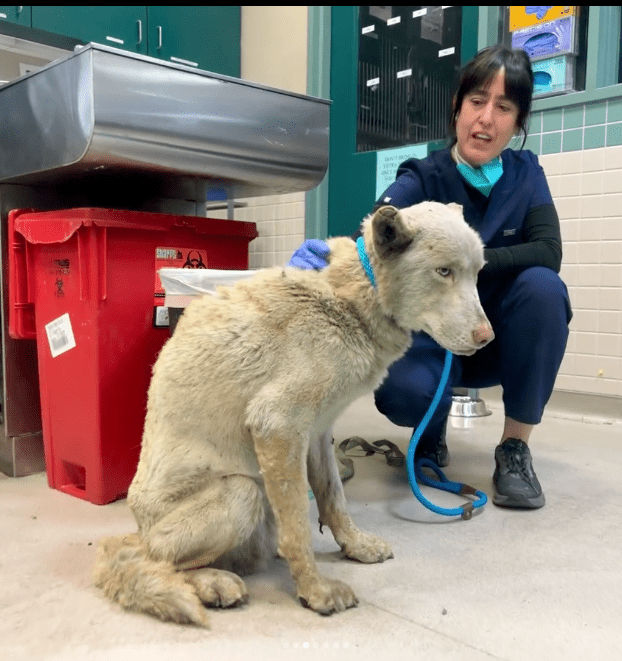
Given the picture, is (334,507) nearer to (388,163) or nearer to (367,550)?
(367,550)

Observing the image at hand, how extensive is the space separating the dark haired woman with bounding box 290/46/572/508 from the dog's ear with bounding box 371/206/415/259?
1.98 feet

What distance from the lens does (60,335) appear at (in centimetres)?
A: 163

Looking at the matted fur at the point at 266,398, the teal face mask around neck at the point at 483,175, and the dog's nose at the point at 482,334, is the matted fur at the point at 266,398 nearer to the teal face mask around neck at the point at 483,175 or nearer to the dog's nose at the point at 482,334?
the dog's nose at the point at 482,334

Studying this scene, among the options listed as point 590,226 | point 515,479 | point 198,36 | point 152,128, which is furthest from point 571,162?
point 198,36

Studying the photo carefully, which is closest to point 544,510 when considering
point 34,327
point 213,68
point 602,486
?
point 602,486

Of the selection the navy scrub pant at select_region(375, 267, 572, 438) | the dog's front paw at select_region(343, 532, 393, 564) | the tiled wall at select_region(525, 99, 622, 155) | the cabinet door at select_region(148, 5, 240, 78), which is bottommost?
the dog's front paw at select_region(343, 532, 393, 564)

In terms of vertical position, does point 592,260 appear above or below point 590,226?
below

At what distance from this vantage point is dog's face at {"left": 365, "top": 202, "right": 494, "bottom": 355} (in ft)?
3.39

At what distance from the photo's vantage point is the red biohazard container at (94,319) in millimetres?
1542

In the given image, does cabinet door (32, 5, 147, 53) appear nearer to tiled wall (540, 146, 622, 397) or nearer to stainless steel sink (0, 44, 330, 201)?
stainless steel sink (0, 44, 330, 201)

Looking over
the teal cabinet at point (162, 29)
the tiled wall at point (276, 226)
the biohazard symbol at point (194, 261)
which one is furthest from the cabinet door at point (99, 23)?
the biohazard symbol at point (194, 261)

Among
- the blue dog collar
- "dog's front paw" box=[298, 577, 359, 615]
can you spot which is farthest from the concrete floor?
the blue dog collar

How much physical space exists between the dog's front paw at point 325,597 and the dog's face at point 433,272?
451 mm

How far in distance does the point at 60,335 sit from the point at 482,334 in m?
1.11
